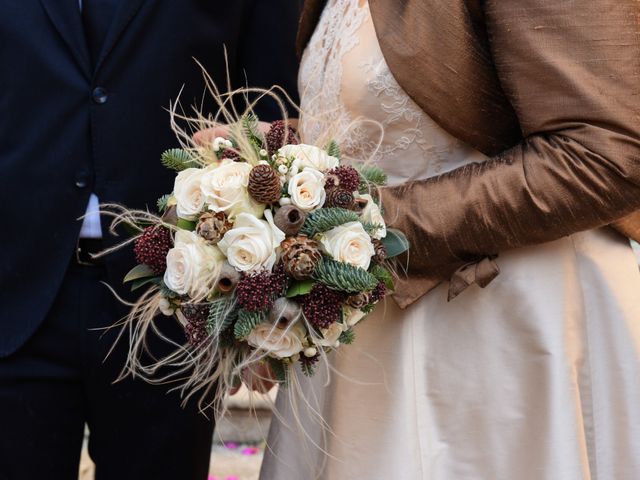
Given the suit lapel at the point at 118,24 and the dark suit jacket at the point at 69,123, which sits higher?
the suit lapel at the point at 118,24

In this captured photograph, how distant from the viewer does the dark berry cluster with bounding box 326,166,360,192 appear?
1.44 metres

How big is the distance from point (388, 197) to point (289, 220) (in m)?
0.34

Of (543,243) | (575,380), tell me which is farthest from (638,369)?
(543,243)

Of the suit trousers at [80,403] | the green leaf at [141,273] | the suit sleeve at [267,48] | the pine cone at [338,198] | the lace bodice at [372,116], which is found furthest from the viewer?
the suit sleeve at [267,48]

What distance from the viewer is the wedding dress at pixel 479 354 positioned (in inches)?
62.8

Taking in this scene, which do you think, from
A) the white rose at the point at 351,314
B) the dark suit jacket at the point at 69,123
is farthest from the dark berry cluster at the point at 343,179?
the dark suit jacket at the point at 69,123

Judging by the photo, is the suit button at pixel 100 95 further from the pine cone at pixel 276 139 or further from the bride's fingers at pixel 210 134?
the pine cone at pixel 276 139

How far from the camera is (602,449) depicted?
1.62 meters

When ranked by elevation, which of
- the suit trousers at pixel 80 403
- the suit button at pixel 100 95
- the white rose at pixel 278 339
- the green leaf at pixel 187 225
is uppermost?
the suit button at pixel 100 95

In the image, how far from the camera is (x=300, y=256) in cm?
133

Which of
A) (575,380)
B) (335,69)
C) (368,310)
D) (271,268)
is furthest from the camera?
(335,69)

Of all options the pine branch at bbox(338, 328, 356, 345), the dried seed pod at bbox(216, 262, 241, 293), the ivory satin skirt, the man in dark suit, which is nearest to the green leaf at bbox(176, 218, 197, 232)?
the dried seed pod at bbox(216, 262, 241, 293)

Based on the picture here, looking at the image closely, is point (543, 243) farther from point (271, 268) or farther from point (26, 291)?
point (26, 291)

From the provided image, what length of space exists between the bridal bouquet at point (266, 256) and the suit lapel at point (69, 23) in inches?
31.5
